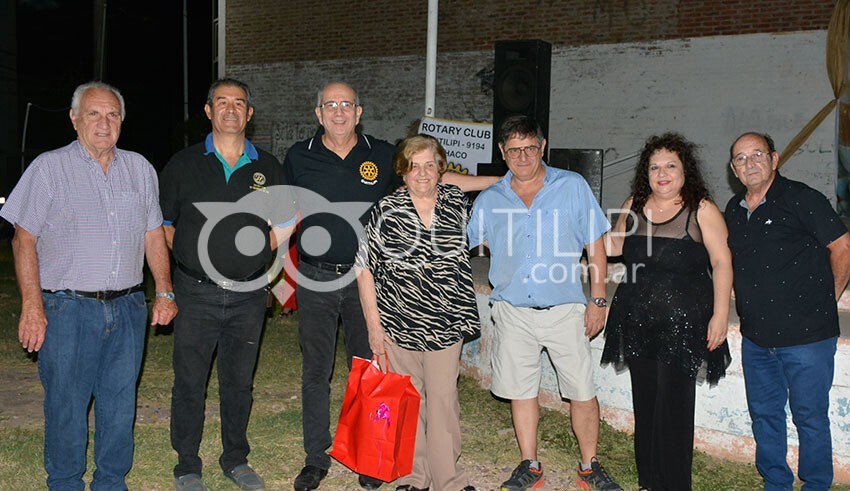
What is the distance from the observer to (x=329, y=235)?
13.4ft

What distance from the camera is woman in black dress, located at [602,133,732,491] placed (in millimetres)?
3676

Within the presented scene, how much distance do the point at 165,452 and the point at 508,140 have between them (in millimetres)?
2821

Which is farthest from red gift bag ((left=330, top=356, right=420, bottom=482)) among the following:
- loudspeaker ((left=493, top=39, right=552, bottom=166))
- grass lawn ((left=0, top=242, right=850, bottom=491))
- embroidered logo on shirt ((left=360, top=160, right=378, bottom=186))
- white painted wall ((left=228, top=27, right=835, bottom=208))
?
white painted wall ((left=228, top=27, right=835, bottom=208))

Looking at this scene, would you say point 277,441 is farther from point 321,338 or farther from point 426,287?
point 426,287

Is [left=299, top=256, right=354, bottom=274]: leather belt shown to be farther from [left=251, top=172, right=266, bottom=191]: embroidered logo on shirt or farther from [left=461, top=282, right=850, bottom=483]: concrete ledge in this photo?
[left=461, top=282, right=850, bottom=483]: concrete ledge

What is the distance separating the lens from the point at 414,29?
47.1 ft

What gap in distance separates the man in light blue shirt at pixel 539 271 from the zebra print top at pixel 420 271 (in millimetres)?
229

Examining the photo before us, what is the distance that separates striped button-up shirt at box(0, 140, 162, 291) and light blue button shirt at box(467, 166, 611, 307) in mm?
1759

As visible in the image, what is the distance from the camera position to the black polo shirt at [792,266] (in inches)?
143

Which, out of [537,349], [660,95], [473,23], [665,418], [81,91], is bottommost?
[665,418]

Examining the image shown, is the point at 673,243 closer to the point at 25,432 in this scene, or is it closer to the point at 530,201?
the point at 530,201

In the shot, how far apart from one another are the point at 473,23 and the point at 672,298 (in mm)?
10752

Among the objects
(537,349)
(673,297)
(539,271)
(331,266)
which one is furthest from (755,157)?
(331,266)

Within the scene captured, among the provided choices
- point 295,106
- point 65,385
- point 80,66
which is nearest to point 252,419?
point 65,385
